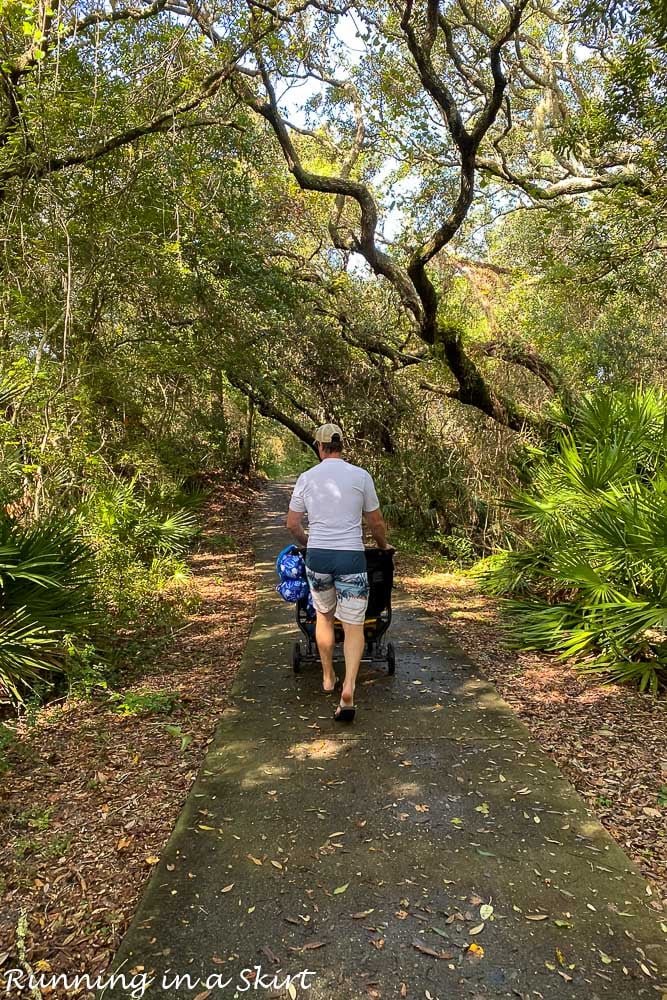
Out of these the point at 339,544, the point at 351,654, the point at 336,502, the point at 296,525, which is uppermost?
the point at 336,502

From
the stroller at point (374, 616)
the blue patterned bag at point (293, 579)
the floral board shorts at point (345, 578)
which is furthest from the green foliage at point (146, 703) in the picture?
the floral board shorts at point (345, 578)

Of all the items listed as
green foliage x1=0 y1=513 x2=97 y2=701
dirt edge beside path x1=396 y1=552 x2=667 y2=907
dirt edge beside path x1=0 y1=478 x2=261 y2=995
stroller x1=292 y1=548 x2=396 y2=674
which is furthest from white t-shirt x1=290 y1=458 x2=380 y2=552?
green foliage x1=0 y1=513 x2=97 y2=701

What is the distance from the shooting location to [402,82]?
28.7ft

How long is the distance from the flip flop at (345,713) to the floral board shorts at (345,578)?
0.53 m

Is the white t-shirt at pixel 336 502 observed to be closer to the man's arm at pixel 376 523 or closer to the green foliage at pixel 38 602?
the man's arm at pixel 376 523

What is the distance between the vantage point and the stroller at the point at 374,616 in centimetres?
446

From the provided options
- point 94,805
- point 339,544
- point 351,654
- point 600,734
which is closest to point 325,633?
point 351,654

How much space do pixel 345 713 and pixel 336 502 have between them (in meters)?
1.36

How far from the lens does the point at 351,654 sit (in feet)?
13.6

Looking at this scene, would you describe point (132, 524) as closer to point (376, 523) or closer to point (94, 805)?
point (376, 523)

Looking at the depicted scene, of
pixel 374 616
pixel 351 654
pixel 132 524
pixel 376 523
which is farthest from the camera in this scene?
pixel 132 524

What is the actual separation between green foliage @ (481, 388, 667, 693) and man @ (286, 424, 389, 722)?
198 cm

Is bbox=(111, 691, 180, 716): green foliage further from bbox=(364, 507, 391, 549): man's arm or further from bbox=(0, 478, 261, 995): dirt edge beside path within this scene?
bbox=(364, 507, 391, 549): man's arm

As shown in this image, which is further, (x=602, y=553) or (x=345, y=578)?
(x=602, y=553)
